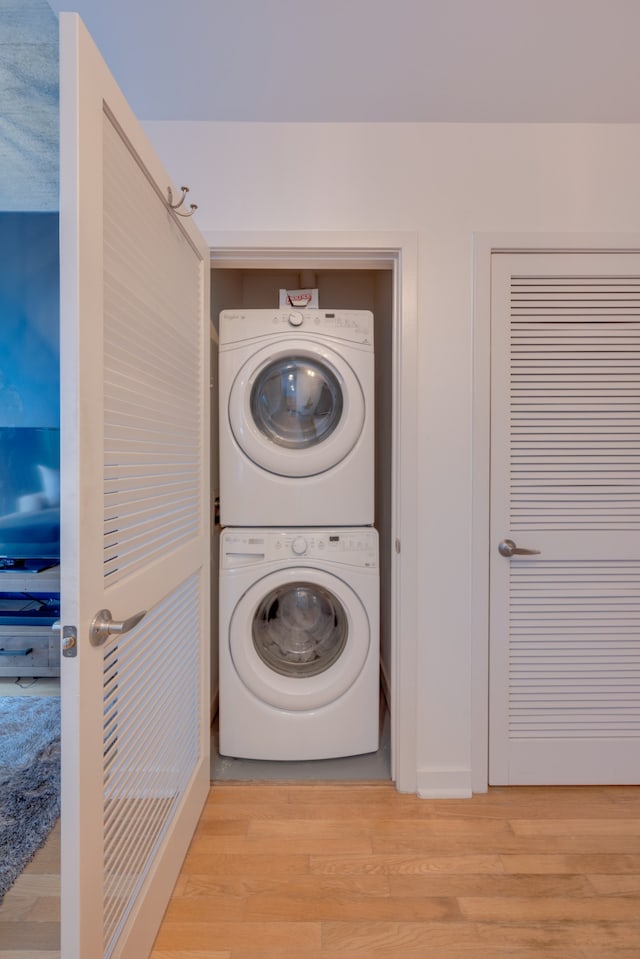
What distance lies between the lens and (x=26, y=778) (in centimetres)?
184

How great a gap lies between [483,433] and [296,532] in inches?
30.7

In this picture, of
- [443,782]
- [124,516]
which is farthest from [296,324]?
[443,782]

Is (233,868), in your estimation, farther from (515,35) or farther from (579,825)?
(515,35)

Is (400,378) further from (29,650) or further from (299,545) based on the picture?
(29,650)

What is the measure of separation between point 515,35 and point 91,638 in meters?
1.84

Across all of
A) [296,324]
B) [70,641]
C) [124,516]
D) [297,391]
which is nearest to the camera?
[70,641]

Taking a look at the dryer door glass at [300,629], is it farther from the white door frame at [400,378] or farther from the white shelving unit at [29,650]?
the white shelving unit at [29,650]

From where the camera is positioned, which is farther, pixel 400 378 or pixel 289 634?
pixel 289 634

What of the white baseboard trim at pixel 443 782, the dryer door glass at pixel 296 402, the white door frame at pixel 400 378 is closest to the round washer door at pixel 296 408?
the dryer door glass at pixel 296 402

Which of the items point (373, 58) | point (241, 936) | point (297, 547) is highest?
point (373, 58)

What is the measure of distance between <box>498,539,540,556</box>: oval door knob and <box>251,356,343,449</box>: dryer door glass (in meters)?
0.77

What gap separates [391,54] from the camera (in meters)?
1.43

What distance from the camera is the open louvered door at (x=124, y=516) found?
2.75 ft

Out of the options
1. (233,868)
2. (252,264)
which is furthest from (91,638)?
(252,264)
